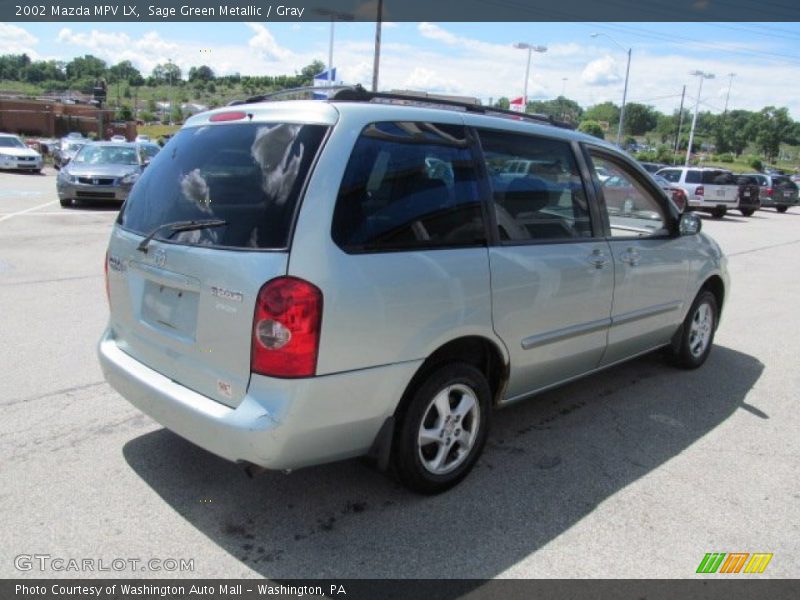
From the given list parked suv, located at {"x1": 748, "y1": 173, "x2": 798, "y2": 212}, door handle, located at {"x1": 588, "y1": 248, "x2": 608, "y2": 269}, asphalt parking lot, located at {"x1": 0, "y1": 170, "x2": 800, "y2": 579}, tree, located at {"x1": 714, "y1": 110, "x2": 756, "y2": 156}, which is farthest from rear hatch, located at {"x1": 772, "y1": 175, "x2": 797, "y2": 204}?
tree, located at {"x1": 714, "y1": 110, "x2": 756, "y2": 156}

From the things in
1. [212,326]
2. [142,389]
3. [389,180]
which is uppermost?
[389,180]

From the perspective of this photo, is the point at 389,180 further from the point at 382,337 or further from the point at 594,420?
the point at 594,420

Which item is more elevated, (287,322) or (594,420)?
(287,322)

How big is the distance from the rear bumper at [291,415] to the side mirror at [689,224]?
288cm

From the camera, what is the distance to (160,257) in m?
2.99

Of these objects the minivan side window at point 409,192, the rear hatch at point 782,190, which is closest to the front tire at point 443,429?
the minivan side window at point 409,192

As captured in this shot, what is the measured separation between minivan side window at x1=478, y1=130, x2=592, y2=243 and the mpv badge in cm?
162

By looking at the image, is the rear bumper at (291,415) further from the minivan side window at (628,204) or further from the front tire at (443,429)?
the minivan side window at (628,204)

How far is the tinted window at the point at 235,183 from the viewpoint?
2.69 metres

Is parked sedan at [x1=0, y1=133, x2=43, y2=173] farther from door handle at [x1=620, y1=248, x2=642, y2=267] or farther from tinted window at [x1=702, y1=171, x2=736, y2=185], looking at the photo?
door handle at [x1=620, y1=248, x2=642, y2=267]

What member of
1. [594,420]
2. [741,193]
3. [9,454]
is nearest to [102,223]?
[9,454]

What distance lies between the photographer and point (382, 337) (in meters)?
2.79

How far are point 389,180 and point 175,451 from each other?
6.27 feet

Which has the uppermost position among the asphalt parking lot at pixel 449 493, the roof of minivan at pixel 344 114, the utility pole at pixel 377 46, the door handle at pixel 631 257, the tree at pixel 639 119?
the tree at pixel 639 119
